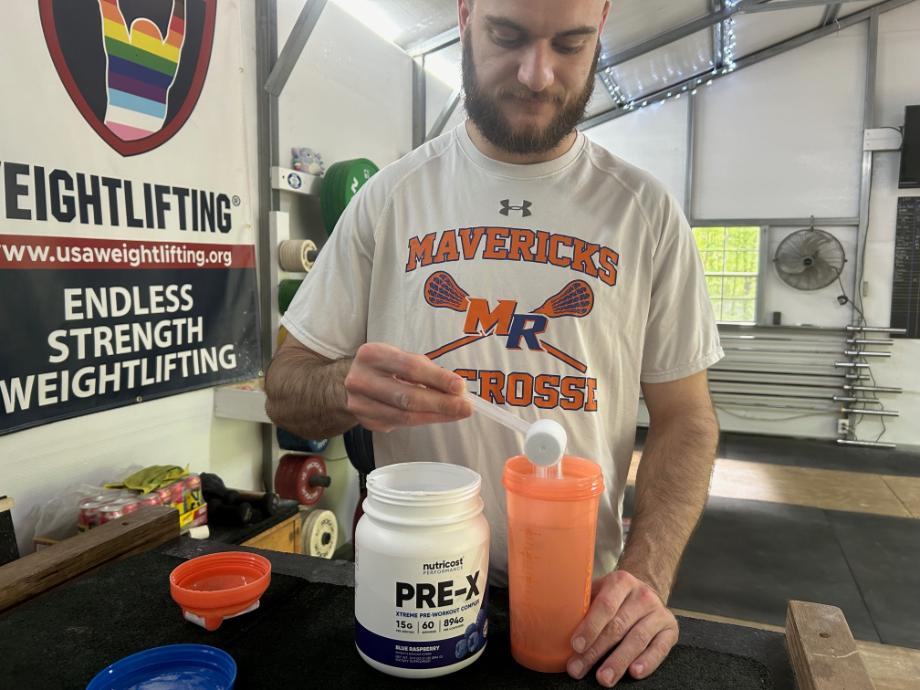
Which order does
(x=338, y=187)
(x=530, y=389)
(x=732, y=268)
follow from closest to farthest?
(x=530, y=389)
(x=338, y=187)
(x=732, y=268)

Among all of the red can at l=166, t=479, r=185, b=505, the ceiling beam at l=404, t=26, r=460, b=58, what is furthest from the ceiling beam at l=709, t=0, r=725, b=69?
the red can at l=166, t=479, r=185, b=505

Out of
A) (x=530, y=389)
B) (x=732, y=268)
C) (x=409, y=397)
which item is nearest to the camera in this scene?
(x=409, y=397)

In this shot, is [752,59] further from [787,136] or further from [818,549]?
[818,549]

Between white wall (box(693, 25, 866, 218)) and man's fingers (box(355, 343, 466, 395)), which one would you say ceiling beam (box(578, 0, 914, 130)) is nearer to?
white wall (box(693, 25, 866, 218))

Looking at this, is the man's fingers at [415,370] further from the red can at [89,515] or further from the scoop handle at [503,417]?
the red can at [89,515]

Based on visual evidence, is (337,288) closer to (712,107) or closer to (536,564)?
(536,564)

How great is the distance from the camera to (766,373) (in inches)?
230

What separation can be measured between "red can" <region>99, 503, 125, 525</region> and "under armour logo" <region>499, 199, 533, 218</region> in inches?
49.7

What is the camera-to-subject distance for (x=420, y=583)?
0.63 m

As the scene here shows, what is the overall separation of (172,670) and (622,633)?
19.2 inches

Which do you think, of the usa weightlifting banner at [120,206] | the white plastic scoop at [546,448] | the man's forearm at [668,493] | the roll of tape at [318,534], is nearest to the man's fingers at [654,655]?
the man's forearm at [668,493]

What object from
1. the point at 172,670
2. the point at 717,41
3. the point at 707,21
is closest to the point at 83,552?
the point at 172,670

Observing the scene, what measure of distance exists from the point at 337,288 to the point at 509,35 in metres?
0.51

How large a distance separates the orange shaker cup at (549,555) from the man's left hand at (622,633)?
0.01m
